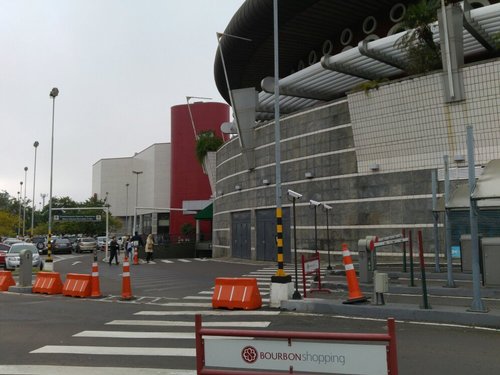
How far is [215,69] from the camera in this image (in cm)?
4028

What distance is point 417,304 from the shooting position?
10.7 metres

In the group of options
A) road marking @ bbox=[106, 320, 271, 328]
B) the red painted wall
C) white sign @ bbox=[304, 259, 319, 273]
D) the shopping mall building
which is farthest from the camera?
the red painted wall

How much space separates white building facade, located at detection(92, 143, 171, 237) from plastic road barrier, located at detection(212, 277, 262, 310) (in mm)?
66445

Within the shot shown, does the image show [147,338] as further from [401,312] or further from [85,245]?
[85,245]

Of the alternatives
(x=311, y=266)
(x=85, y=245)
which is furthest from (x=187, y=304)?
(x=85, y=245)

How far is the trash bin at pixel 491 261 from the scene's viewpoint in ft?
37.3

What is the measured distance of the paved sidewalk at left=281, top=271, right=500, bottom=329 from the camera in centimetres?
922

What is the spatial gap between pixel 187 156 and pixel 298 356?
69.6m

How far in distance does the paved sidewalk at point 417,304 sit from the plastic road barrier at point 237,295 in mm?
724

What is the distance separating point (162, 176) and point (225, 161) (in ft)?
174

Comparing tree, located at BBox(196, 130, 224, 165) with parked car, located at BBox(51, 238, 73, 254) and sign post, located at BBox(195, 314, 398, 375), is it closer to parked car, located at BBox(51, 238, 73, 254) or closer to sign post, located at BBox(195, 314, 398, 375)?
parked car, located at BBox(51, 238, 73, 254)

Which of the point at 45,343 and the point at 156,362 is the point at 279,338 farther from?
the point at 45,343

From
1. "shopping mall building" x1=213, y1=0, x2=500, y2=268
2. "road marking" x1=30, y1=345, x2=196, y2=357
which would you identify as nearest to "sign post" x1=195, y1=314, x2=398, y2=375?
"road marking" x1=30, y1=345, x2=196, y2=357

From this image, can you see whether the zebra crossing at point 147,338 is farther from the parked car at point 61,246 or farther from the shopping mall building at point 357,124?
the parked car at point 61,246
